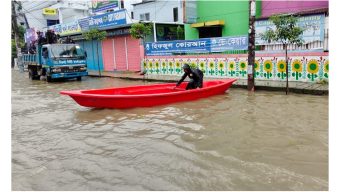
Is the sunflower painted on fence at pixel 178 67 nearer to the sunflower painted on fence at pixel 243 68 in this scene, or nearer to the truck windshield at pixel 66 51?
the sunflower painted on fence at pixel 243 68

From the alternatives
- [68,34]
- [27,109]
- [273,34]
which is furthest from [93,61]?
[273,34]

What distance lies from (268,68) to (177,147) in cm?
810

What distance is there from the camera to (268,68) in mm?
12406

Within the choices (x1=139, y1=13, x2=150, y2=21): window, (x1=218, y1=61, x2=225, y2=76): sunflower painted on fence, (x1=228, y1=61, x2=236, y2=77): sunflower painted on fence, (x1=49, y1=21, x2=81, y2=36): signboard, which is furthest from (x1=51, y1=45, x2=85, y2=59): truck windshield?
(x1=228, y1=61, x2=236, y2=77): sunflower painted on fence

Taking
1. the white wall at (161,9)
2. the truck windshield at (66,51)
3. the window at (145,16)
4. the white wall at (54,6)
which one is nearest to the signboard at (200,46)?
the truck windshield at (66,51)

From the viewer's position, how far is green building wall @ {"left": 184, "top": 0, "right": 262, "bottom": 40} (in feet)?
57.2

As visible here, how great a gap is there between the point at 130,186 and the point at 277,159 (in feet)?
7.81

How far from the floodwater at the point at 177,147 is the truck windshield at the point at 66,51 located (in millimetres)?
9062

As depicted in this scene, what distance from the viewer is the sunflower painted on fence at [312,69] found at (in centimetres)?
1102

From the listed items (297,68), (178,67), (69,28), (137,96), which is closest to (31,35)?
(69,28)

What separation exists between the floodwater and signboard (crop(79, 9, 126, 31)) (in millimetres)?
12535

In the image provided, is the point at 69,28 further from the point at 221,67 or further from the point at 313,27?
the point at 313,27

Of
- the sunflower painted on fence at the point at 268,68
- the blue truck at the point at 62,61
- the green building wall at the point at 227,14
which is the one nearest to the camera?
the sunflower painted on fence at the point at 268,68

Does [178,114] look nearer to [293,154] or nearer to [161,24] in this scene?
[293,154]
